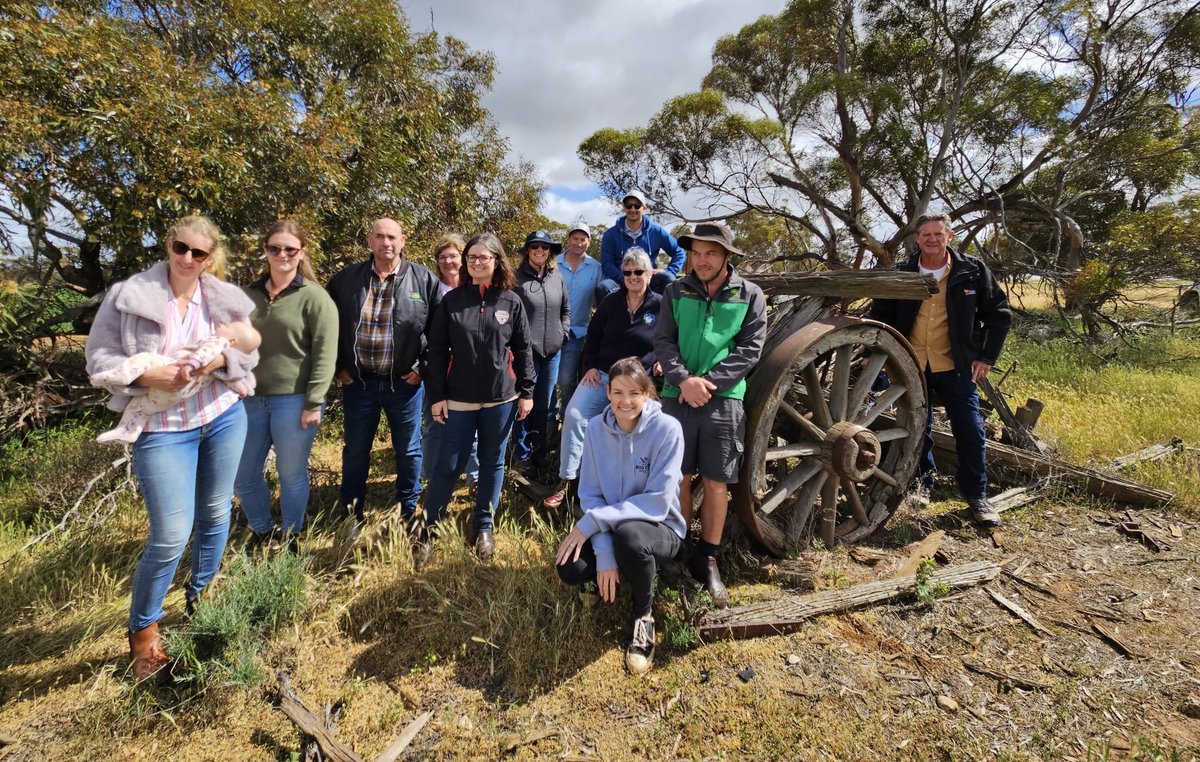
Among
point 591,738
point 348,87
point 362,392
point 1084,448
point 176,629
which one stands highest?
point 348,87

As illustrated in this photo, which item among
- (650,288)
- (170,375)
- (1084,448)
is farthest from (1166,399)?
(170,375)

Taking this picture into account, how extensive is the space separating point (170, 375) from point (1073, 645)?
418cm

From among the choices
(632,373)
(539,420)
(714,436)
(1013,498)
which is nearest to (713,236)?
(632,373)

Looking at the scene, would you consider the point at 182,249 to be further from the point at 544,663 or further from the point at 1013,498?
the point at 1013,498

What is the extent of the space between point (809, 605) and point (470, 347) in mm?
2233

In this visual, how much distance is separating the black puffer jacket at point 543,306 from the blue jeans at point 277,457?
152cm

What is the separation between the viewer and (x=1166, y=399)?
20.5 ft

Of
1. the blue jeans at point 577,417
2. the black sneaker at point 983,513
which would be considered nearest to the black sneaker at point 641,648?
the blue jeans at point 577,417

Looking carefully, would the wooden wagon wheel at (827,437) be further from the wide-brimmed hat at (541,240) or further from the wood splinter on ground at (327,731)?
the wood splinter on ground at (327,731)

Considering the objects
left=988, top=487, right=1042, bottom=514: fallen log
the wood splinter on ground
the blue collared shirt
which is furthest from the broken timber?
the blue collared shirt

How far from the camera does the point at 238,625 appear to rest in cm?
237

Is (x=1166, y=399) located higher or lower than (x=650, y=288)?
lower

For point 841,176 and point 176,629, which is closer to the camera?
point 176,629

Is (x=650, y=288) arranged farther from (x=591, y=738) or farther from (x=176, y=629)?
(x=176, y=629)
